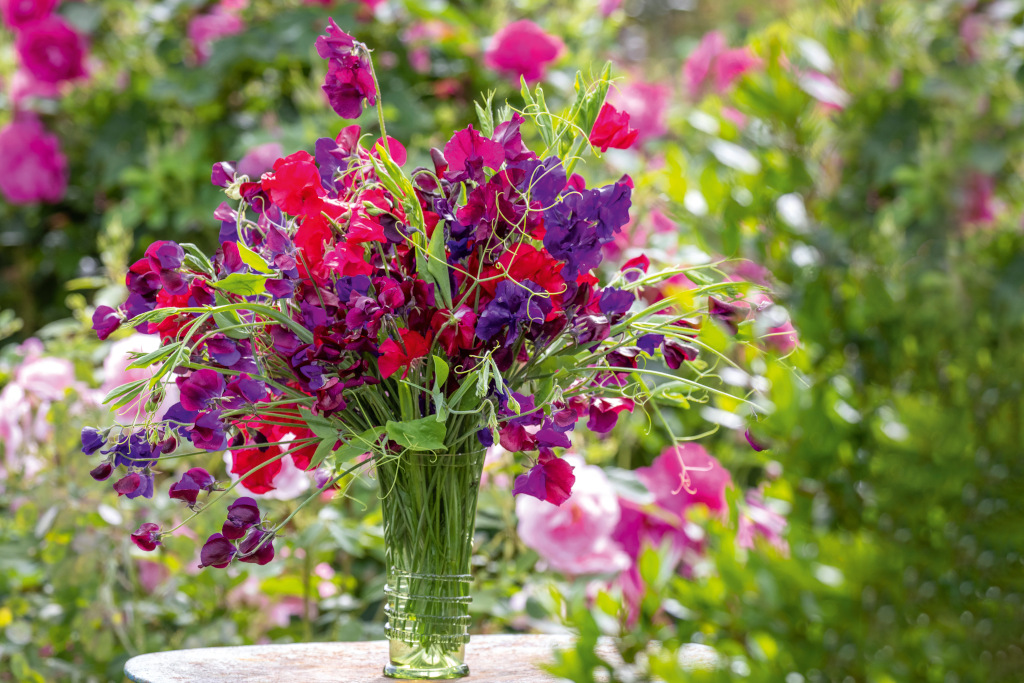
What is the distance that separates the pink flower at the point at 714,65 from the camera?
299 cm

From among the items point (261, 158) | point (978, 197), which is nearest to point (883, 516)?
point (261, 158)

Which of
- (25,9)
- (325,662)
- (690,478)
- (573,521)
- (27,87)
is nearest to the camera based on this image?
(325,662)

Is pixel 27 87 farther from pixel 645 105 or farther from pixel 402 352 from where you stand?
pixel 402 352

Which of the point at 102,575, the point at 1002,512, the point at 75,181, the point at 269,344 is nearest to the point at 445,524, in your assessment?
the point at 269,344

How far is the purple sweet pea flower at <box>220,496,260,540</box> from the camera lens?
0.89m

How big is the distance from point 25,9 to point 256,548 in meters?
2.48

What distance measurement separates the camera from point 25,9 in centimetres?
276

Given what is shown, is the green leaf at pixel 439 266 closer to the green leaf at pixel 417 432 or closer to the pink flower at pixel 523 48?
the green leaf at pixel 417 432

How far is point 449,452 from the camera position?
0.96 metres

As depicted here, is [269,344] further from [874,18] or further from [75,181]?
[75,181]

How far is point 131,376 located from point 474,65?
1.52 metres

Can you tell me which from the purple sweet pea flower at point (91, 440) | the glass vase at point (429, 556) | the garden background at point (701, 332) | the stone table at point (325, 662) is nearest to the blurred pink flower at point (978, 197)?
the garden background at point (701, 332)

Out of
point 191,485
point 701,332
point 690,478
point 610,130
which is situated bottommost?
Answer: point 690,478

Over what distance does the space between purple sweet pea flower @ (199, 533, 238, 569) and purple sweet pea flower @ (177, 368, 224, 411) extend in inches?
4.9
